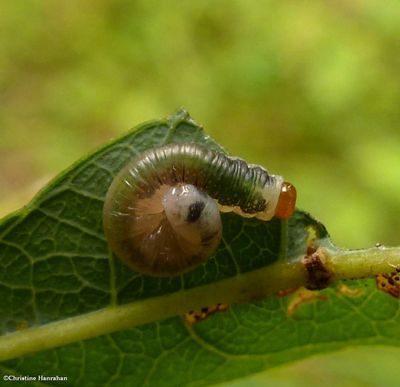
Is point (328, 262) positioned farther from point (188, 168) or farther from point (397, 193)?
point (397, 193)

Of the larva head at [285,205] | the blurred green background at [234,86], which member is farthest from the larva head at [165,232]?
the blurred green background at [234,86]

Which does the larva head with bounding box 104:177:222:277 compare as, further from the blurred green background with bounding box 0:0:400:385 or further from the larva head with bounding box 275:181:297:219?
the blurred green background with bounding box 0:0:400:385

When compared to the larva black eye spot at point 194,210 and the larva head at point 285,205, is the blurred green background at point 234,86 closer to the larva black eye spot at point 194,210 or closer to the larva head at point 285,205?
the larva head at point 285,205

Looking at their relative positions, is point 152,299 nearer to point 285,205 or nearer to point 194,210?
point 194,210

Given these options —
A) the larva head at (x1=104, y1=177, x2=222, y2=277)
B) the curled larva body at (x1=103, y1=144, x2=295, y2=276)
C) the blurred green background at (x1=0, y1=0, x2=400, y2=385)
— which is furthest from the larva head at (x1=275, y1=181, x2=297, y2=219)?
the blurred green background at (x1=0, y1=0, x2=400, y2=385)

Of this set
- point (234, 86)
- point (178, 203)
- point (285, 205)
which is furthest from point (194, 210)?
point (234, 86)

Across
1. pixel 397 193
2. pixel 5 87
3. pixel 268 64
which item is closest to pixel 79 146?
pixel 5 87
